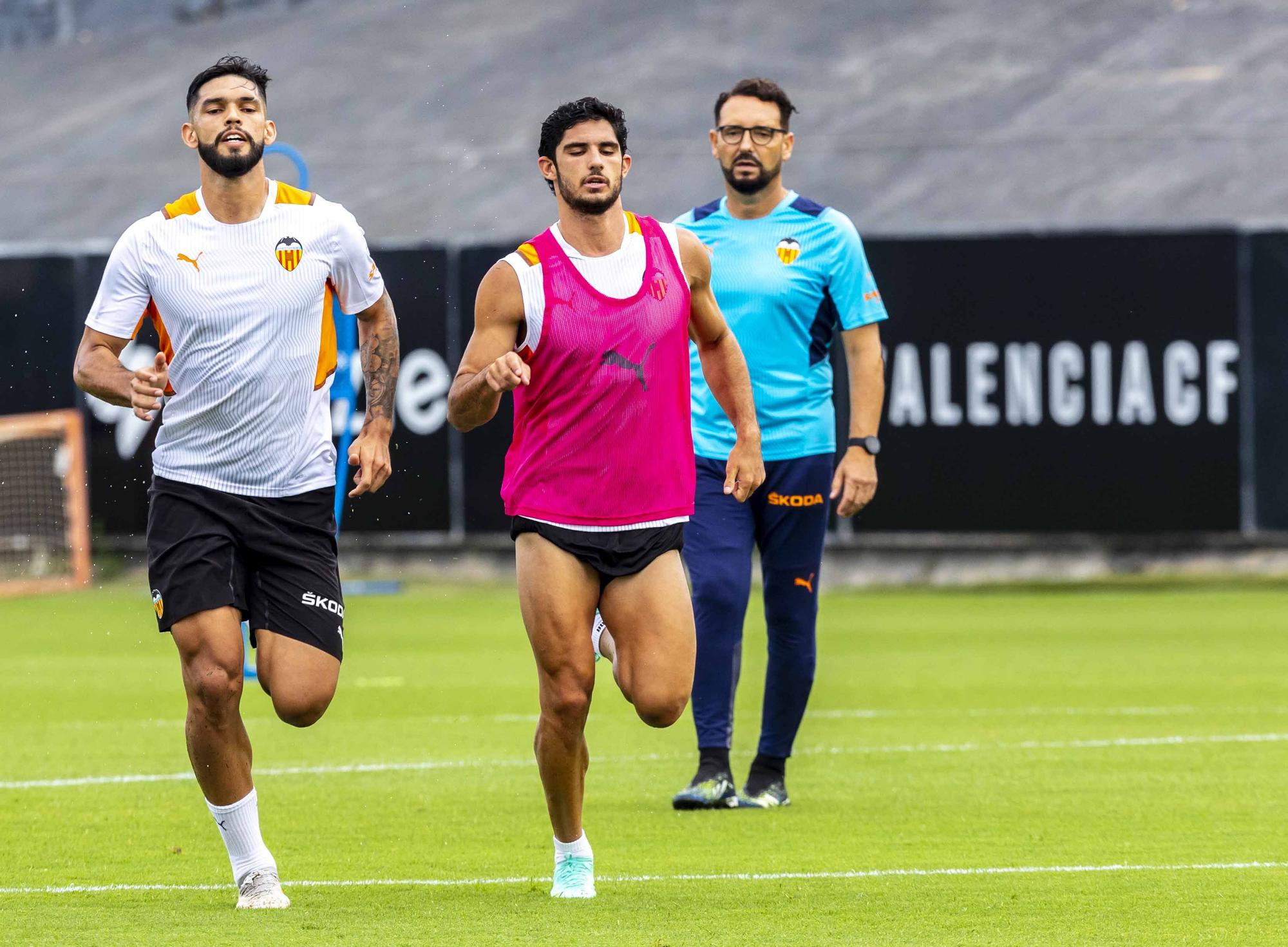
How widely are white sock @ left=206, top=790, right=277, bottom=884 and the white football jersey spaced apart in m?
0.89

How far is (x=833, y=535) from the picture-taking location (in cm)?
1956

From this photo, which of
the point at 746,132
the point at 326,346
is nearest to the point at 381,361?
the point at 326,346

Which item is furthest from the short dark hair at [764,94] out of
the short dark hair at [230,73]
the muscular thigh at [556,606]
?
the muscular thigh at [556,606]

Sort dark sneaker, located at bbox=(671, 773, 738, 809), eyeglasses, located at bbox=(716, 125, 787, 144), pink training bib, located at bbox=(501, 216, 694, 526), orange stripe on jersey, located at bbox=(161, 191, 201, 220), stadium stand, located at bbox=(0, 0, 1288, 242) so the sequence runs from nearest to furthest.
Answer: pink training bib, located at bbox=(501, 216, 694, 526) < orange stripe on jersey, located at bbox=(161, 191, 201, 220) < dark sneaker, located at bbox=(671, 773, 738, 809) < eyeglasses, located at bbox=(716, 125, 787, 144) < stadium stand, located at bbox=(0, 0, 1288, 242)

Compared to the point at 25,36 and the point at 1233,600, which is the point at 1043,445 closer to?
the point at 1233,600

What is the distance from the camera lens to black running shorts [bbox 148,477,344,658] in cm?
664

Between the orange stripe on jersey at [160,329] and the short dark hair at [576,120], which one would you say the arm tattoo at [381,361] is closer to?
the orange stripe on jersey at [160,329]

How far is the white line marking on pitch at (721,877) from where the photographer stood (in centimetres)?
702

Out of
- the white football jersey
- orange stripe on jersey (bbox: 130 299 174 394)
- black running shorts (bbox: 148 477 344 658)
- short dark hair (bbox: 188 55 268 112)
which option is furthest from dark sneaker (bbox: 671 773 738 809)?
short dark hair (bbox: 188 55 268 112)

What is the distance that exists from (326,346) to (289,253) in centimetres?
30

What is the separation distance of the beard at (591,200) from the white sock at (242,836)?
189 cm

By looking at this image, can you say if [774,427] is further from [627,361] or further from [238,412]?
[238,412]

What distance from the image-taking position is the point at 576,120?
6.75 m

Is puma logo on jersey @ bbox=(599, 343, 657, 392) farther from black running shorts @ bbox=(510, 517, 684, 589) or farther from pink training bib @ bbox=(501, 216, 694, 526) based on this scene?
black running shorts @ bbox=(510, 517, 684, 589)
